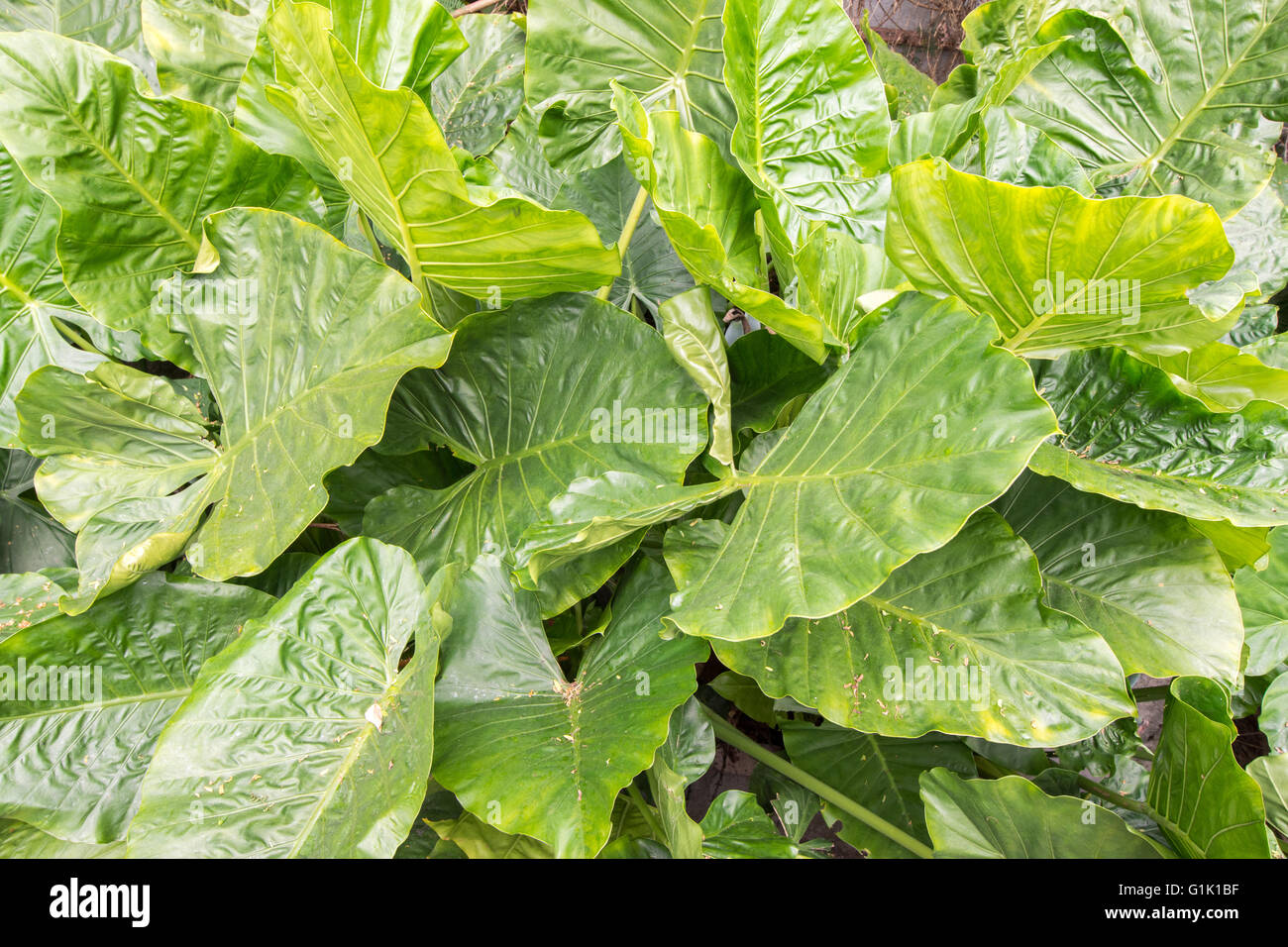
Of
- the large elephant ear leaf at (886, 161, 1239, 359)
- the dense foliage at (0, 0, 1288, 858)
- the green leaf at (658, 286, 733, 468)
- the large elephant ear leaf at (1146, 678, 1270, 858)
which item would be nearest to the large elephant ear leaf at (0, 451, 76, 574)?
the dense foliage at (0, 0, 1288, 858)

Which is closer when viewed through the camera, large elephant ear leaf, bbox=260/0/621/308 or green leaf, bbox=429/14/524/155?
large elephant ear leaf, bbox=260/0/621/308

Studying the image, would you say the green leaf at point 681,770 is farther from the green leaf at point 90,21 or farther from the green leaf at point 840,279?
the green leaf at point 90,21

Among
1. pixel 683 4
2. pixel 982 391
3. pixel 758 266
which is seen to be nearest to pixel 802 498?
pixel 982 391

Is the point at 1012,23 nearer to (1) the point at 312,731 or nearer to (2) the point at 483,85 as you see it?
(2) the point at 483,85

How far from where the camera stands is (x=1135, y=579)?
0.90m

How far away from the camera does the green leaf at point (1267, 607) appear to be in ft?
3.45

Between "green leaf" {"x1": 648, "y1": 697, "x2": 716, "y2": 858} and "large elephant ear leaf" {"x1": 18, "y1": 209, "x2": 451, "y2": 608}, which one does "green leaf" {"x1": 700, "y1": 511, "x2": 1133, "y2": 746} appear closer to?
"green leaf" {"x1": 648, "y1": 697, "x2": 716, "y2": 858}

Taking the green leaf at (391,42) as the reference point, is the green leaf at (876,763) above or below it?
below

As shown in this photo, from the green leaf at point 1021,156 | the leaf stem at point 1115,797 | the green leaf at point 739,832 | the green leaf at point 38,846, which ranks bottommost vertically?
the green leaf at point 38,846

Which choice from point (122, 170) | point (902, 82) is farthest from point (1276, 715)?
point (122, 170)

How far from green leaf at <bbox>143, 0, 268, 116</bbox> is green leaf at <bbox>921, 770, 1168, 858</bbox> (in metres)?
1.21

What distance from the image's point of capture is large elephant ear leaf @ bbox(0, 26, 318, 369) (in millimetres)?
825

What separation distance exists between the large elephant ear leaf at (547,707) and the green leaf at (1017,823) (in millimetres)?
313

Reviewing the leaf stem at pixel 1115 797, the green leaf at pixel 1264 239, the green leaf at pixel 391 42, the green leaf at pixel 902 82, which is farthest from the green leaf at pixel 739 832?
the green leaf at pixel 902 82
